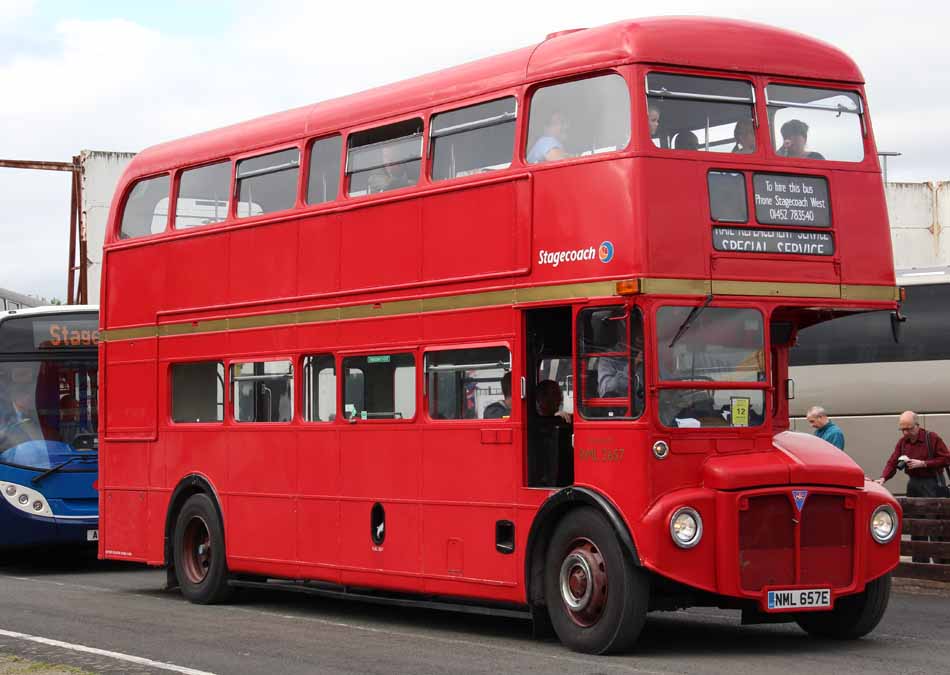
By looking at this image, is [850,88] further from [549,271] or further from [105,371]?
[105,371]

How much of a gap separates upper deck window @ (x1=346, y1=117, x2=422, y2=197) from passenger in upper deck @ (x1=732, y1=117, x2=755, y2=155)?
9.77ft

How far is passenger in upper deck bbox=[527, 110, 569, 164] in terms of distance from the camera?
13305 millimetres

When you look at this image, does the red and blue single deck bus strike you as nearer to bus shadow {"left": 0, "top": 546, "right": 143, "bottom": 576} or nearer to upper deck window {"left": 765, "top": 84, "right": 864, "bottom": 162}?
upper deck window {"left": 765, "top": 84, "right": 864, "bottom": 162}

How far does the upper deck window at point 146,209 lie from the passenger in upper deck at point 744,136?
24.9 ft

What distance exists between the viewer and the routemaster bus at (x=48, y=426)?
2159 cm

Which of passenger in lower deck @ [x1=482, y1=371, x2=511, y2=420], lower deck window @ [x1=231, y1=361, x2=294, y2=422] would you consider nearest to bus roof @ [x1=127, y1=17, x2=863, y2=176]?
passenger in lower deck @ [x1=482, y1=371, x2=511, y2=420]

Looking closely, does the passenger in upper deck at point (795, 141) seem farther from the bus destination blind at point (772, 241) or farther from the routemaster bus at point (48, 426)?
the routemaster bus at point (48, 426)

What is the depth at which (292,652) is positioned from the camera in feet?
42.6

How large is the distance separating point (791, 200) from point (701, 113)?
0.94 m

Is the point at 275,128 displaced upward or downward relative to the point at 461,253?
upward

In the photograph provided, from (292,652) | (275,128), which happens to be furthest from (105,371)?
(292,652)

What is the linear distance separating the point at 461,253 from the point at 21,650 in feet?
14.9

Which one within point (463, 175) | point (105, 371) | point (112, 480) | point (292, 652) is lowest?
point (292, 652)

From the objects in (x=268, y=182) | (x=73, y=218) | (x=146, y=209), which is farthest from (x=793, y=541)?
(x=73, y=218)
